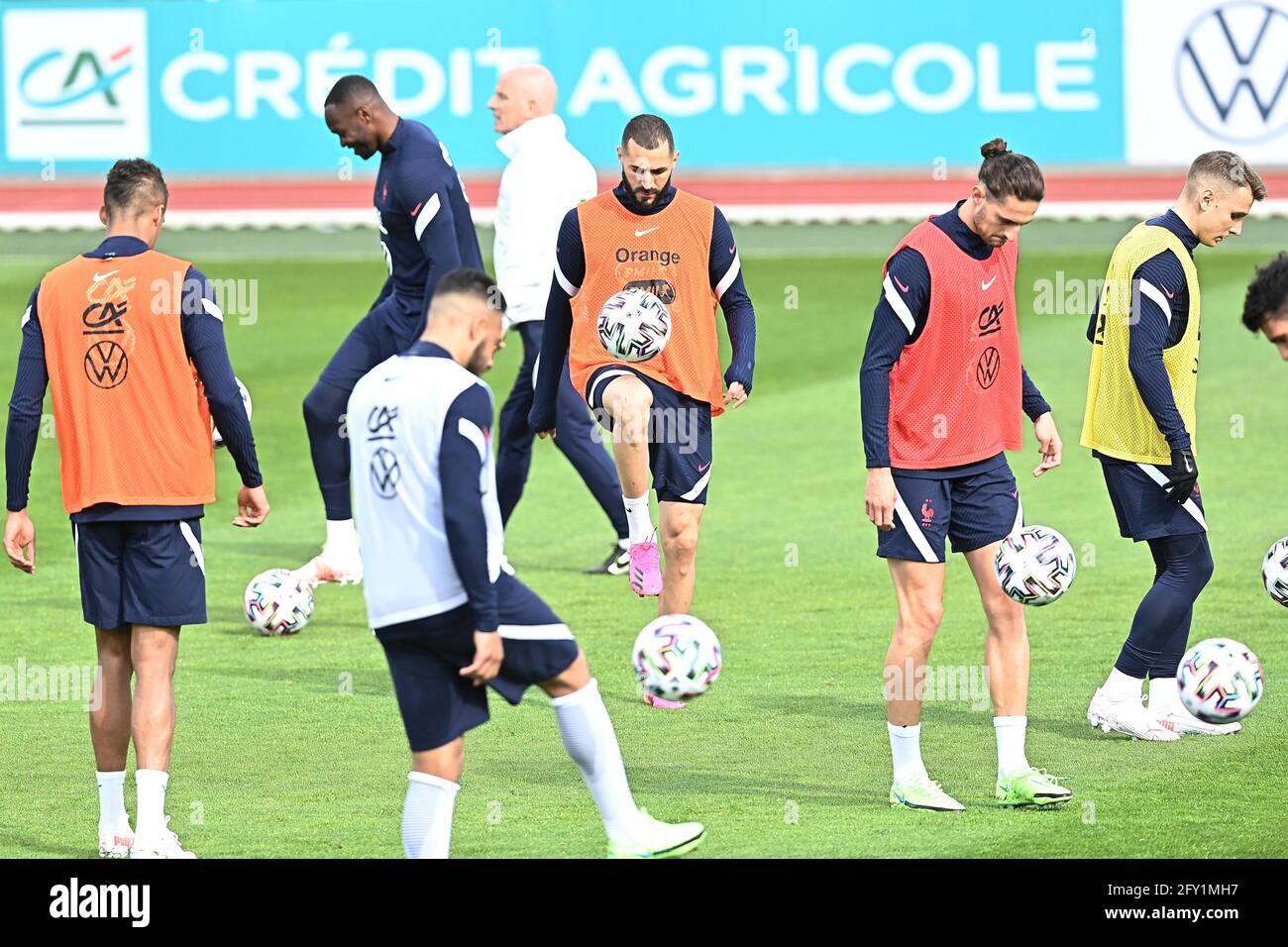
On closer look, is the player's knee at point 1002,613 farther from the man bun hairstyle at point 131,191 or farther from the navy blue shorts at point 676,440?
the man bun hairstyle at point 131,191

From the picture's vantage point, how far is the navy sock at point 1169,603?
850cm

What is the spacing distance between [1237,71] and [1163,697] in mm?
16359

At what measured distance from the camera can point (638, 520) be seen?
9.73 metres

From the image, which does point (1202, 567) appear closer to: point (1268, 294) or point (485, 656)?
point (1268, 294)

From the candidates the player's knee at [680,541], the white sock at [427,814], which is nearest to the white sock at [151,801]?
the white sock at [427,814]

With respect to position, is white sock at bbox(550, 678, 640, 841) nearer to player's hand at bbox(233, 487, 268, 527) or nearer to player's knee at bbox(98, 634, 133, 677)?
player's hand at bbox(233, 487, 268, 527)

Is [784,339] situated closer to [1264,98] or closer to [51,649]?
[1264,98]

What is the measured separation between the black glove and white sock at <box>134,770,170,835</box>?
4.03 m

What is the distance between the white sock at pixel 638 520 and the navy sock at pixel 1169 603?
7.52 feet

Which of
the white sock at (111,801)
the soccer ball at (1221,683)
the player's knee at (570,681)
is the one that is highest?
the player's knee at (570,681)

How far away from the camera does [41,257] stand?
2558 centimetres

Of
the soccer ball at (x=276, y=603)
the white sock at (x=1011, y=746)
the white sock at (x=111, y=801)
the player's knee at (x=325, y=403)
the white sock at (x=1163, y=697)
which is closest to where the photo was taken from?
the white sock at (x=111, y=801)

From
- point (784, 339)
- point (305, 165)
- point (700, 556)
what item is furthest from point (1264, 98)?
point (700, 556)

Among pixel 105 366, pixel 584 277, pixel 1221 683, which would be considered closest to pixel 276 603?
pixel 584 277
